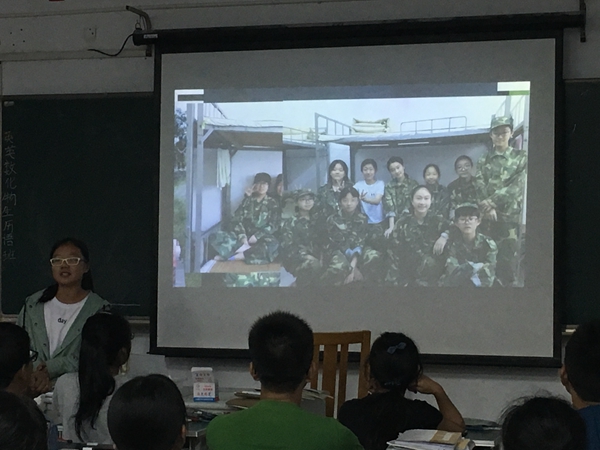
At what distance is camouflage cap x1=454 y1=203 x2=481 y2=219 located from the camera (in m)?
4.02

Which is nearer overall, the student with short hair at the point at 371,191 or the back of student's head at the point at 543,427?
the back of student's head at the point at 543,427

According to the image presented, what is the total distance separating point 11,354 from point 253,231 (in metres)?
1.94

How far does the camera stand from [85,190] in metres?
4.46

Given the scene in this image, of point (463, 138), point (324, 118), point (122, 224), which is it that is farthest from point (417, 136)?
point (122, 224)

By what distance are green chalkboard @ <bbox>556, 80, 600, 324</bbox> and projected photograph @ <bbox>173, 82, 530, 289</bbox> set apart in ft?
0.73

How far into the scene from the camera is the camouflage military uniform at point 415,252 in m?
4.05

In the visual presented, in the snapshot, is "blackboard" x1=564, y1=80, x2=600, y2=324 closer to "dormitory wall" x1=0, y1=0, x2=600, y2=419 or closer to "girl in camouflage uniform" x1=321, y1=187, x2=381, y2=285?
"dormitory wall" x1=0, y1=0, x2=600, y2=419

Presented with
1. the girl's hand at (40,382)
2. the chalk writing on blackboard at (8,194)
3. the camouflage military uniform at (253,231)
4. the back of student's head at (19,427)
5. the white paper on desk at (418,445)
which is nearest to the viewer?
the back of student's head at (19,427)

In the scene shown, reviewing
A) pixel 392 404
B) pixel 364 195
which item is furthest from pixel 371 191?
pixel 392 404

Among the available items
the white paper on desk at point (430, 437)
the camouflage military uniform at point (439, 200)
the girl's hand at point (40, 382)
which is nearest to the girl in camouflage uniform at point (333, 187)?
the camouflage military uniform at point (439, 200)

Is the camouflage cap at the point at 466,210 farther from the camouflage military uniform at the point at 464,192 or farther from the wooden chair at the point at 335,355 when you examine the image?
the wooden chair at the point at 335,355

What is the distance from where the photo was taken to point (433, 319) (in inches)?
158

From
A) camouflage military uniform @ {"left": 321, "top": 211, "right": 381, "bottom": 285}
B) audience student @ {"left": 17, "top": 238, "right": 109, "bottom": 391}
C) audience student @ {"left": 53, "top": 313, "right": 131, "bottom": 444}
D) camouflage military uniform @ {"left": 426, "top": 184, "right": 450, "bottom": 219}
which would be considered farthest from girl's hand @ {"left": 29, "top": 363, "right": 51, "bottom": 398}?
camouflage military uniform @ {"left": 426, "top": 184, "right": 450, "bottom": 219}

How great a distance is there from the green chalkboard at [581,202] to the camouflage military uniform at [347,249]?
37.7 inches
